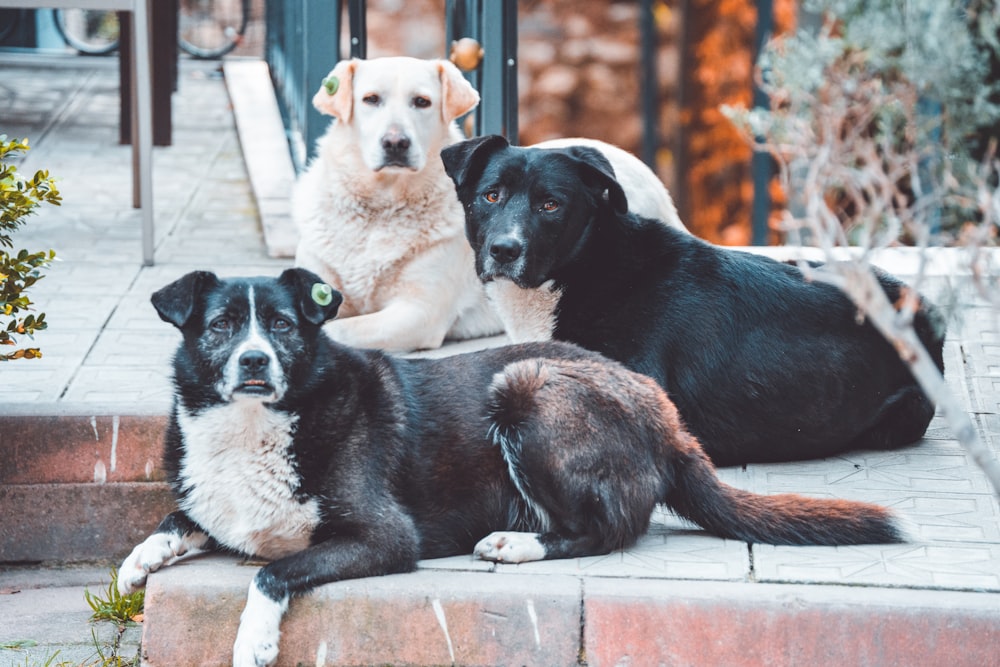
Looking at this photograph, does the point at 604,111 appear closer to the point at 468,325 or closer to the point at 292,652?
the point at 468,325

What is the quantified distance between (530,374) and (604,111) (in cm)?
594

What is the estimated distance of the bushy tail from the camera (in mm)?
3959

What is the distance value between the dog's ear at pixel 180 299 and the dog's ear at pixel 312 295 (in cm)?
23

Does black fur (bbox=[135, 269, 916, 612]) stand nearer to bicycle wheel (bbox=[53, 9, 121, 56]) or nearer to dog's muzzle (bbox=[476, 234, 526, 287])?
dog's muzzle (bbox=[476, 234, 526, 287])

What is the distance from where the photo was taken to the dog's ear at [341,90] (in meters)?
5.56

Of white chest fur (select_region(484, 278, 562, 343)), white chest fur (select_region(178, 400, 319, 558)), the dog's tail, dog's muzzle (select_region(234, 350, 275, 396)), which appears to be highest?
dog's muzzle (select_region(234, 350, 275, 396))

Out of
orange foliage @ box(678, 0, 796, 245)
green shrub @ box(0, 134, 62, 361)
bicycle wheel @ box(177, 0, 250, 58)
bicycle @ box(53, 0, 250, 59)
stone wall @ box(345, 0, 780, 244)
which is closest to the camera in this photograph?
green shrub @ box(0, 134, 62, 361)

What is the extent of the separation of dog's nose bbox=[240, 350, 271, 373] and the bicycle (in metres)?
9.89

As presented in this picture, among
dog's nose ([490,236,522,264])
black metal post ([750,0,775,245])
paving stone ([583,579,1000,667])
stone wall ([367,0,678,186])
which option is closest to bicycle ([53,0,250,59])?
stone wall ([367,0,678,186])

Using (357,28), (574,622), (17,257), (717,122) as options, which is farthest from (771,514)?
(717,122)

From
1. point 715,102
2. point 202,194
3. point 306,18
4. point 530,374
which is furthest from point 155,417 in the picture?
point 715,102

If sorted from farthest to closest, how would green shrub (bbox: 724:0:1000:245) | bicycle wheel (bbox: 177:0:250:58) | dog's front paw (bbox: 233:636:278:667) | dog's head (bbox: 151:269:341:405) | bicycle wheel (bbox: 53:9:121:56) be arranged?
bicycle wheel (bbox: 177:0:250:58) < bicycle wheel (bbox: 53:9:121:56) < dog's head (bbox: 151:269:341:405) < dog's front paw (bbox: 233:636:278:667) < green shrub (bbox: 724:0:1000:245)

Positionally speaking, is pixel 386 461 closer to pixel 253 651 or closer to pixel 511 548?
pixel 511 548

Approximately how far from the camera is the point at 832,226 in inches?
99.6
